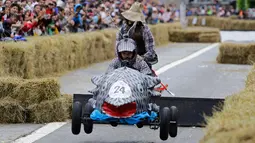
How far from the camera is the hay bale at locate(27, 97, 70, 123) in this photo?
1208cm

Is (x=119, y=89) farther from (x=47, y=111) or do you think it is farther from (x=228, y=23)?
(x=228, y=23)

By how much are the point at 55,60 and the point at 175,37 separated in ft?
67.9

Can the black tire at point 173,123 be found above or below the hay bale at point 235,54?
above

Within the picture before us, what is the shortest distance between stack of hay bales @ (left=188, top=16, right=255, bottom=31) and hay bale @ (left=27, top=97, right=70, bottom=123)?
163ft

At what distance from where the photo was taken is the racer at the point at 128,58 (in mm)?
10624

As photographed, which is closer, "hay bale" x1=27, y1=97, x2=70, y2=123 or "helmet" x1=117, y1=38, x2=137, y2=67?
"helmet" x1=117, y1=38, x2=137, y2=67

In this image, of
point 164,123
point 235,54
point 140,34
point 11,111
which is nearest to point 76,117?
point 164,123

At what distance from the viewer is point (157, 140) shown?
1073 cm

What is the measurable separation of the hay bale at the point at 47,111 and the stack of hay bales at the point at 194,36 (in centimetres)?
2870

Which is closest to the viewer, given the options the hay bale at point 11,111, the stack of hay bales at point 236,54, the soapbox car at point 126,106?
the soapbox car at point 126,106

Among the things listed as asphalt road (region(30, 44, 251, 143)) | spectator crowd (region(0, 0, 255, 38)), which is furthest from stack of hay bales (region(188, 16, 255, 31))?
spectator crowd (region(0, 0, 255, 38))

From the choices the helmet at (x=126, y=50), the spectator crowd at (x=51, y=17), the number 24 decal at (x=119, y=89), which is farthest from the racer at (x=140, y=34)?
the spectator crowd at (x=51, y=17)

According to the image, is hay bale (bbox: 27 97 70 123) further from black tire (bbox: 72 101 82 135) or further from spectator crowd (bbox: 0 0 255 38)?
spectator crowd (bbox: 0 0 255 38)

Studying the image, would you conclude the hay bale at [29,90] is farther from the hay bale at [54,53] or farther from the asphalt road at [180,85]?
the hay bale at [54,53]
